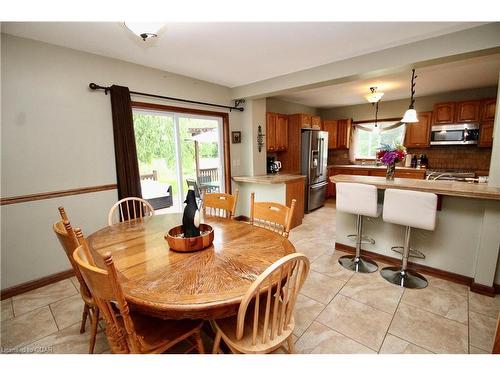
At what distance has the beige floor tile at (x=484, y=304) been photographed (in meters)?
1.96

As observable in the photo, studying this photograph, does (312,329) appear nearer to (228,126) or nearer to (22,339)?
(22,339)

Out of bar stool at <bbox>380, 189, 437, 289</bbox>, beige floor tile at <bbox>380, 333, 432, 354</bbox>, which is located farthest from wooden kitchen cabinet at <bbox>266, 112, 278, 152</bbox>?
beige floor tile at <bbox>380, 333, 432, 354</bbox>

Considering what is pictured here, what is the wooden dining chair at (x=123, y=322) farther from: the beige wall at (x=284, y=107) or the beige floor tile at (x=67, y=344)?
→ the beige wall at (x=284, y=107)

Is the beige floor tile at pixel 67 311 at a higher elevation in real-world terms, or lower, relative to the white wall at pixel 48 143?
lower

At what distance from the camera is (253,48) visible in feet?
8.28

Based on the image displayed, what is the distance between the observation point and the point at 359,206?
2.53 metres

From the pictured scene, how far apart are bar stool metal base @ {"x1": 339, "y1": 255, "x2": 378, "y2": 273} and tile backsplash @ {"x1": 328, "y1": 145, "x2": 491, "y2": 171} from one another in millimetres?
3946

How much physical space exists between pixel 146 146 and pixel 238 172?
1751 mm

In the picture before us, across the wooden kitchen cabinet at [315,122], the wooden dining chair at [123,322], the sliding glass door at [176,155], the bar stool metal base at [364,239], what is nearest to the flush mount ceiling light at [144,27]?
the wooden dining chair at [123,322]

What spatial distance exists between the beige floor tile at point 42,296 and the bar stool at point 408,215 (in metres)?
3.30

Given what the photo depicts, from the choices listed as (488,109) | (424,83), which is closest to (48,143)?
(424,83)

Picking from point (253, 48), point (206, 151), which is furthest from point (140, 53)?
point (206, 151)

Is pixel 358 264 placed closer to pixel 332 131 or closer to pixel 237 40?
pixel 237 40

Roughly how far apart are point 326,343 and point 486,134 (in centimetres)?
528
